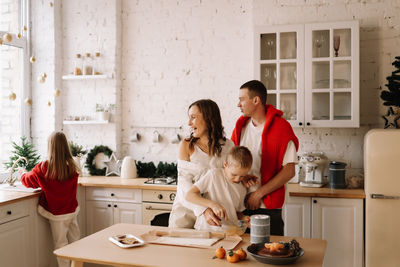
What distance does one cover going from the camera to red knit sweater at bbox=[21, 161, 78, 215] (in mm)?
3535

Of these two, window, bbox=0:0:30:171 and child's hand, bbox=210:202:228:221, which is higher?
window, bbox=0:0:30:171

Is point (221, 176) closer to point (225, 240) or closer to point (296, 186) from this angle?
point (225, 240)

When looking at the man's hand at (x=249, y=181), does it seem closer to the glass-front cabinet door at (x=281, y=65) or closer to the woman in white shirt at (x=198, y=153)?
the woman in white shirt at (x=198, y=153)

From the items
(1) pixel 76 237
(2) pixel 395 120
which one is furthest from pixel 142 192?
(2) pixel 395 120

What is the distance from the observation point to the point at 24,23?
477cm

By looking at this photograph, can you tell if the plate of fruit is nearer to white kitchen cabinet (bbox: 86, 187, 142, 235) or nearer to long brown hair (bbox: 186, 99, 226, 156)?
long brown hair (bbox: 186, 99, 226, 156)

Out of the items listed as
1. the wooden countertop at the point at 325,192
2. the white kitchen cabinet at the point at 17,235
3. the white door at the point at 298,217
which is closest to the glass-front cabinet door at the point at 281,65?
the wooden countertop at the point at 325,192

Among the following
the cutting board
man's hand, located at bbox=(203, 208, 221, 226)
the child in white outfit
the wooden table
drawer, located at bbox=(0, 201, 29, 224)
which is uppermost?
the child in white outfit

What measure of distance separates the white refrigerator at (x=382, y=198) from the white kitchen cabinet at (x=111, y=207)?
2.13m

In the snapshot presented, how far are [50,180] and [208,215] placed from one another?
1.82 meters

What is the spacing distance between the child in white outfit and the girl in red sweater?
5.39ft

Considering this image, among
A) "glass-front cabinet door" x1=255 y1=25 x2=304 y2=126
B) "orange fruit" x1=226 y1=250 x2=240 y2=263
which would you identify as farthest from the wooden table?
"glass-front cabinet door" x1=255 y1=25 x2=304 y2=126

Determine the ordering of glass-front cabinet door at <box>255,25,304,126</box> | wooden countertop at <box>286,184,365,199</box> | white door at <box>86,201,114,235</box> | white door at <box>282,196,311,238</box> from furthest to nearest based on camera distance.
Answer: white door at <box>86,201,114,235</box>, glass-front cabinet door at <box>255,25,304,126</box>, white door at <box>282,196,311,238</box>, wooden countertop at <box>286,184,365,199</box>

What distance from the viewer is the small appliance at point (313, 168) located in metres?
3.89
